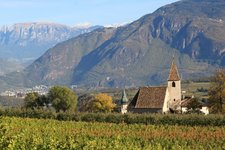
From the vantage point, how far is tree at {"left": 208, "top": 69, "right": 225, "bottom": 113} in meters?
81.6

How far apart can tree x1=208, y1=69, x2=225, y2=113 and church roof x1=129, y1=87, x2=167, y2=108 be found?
41.2ft

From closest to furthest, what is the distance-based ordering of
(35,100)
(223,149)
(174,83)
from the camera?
(223,149) → (174,83) → (35,100)

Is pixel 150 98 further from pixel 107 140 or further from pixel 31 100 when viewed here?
pixel 107 140

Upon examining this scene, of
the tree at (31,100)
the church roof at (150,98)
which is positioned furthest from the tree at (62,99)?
the church roof at (150,98)

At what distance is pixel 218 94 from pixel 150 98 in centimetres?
1675

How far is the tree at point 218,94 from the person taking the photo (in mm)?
81588

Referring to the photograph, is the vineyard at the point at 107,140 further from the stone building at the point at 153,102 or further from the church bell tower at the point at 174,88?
the church bell tower at the point at 174,88

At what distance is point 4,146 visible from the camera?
26.5 m

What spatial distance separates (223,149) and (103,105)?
81.7 m

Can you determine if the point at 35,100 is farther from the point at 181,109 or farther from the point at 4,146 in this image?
the point at 4,146

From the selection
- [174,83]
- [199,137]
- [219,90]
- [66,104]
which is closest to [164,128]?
[199,137]

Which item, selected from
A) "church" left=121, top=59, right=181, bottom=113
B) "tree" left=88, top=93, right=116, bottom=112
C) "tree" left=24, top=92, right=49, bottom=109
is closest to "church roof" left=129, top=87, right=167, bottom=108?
"church" left=121, top=59, right=181, bottom=113

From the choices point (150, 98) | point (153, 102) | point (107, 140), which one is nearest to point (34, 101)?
point (150, 98)

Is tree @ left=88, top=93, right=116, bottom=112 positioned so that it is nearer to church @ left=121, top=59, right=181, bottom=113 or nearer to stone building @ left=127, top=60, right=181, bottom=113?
church @ left=121, top=59, right=181, bottom=113
